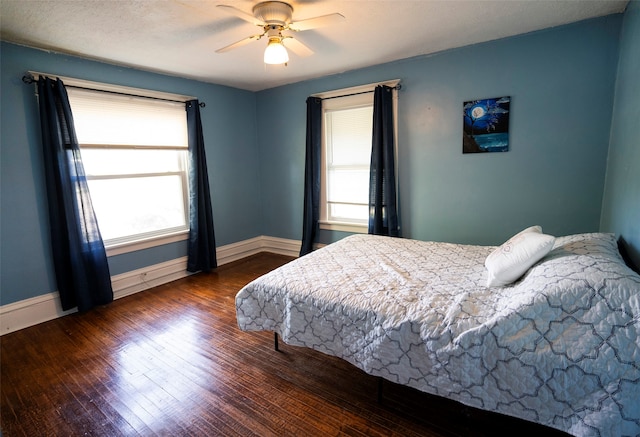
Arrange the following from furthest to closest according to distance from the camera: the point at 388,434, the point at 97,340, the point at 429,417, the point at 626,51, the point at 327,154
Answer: the point at 327,154 < the point at 97,340 < the point at 626,51 < the point at 429,417 < the point at 388,434

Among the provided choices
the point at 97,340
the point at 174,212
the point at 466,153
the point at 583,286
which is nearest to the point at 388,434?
the point at 583,286

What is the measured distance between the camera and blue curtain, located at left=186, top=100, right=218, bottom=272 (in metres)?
3.83


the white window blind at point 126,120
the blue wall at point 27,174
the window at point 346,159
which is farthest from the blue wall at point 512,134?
the blue wall at point 27,174

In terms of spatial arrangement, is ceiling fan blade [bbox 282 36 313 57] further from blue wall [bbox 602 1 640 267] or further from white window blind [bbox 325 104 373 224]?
blue wall [bbox 602 1 640 267]

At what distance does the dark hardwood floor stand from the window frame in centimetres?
84

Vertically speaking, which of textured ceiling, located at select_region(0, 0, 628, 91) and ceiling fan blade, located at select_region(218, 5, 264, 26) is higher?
textured ceiling, located at select_region(0, 0, 628, 91)

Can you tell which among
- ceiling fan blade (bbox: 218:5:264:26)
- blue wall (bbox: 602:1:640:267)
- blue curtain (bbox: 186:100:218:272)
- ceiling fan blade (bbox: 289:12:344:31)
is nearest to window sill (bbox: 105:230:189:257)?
blue curtain (bbox: 186:100:218:272)

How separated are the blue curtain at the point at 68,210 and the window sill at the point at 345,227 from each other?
8.40 feet

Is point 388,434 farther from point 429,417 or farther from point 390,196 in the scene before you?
point 390,196

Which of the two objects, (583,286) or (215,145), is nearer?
(583,286)

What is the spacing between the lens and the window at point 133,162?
3.12 metres

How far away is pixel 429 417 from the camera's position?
168 centimetres

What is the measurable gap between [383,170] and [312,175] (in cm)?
101

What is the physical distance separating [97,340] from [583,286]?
3.24 meters
